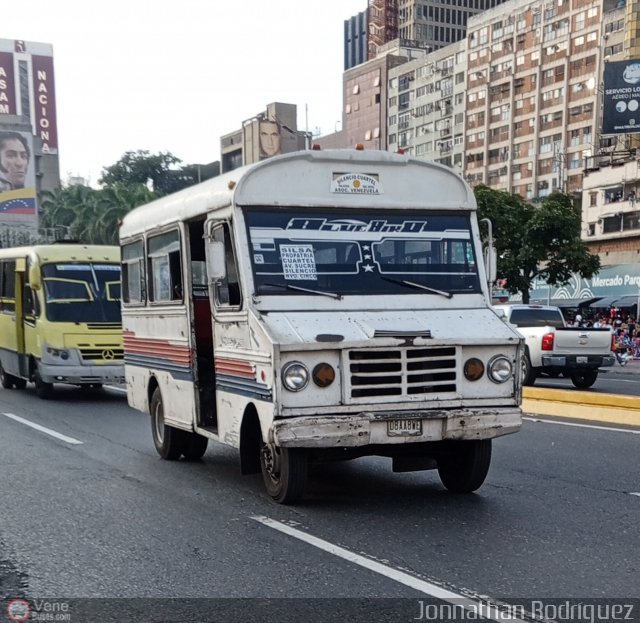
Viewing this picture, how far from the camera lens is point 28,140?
12088 cm

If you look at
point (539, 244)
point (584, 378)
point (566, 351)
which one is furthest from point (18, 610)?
point (539, 244)

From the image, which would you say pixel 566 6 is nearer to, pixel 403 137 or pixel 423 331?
pixel 403 137

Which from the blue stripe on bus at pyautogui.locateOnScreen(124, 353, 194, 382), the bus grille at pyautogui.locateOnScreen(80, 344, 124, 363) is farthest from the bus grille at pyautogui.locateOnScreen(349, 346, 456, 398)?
the bus grille at pyautogui.locateOnScreen(80, 344, 124, 363)

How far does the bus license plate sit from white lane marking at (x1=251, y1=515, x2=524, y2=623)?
42.2 inches

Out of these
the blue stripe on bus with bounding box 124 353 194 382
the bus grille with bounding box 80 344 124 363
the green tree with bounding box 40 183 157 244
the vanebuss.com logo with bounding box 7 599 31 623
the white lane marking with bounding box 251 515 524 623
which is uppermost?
the green tree with bounding box 40 183 157 244

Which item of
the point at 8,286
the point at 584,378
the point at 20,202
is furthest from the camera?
the point at 20,202

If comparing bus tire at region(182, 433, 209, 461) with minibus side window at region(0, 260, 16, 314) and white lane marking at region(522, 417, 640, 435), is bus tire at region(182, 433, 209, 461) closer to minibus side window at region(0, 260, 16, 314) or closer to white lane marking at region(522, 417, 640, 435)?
white lane marking at region(522, 417, 640, 435)

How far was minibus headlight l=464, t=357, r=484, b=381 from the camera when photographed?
7648 millimetres

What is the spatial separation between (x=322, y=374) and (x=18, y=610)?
Result: 2871mm

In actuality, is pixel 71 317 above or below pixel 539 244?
below

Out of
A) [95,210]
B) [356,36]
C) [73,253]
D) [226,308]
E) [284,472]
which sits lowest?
[284,472]

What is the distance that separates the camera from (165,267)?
10.1 metres

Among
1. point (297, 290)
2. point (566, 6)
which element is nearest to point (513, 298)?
point (566, 6)

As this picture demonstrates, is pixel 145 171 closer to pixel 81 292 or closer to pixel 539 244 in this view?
pixel 539 244
